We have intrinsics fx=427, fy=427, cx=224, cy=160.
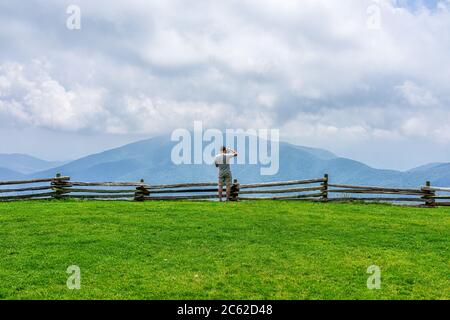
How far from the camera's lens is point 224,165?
19.8 m

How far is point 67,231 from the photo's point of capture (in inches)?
514

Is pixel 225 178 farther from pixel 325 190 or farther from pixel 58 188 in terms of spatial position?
pixel 58 188

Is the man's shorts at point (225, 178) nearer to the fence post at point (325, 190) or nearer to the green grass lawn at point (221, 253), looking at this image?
the green grass lawn at point (221, 253)

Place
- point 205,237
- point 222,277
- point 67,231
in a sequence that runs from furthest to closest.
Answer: point 67,231, point 205,237, point 222,277

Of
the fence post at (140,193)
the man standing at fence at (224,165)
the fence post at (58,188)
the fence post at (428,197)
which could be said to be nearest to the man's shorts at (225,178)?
the man standing at fence at (224,165)

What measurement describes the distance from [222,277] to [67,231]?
A: 662 cm

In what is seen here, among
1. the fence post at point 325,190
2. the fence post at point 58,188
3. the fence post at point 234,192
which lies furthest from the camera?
the fence post at point 58,188

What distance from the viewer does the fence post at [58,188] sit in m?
22.5

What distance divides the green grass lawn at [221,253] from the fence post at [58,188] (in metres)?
5.12

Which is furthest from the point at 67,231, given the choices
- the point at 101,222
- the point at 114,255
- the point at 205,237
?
the point at 205,237

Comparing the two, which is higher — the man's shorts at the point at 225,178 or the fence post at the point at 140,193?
the man's shorts at the point at 225,178

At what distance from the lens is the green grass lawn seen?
785 cm
